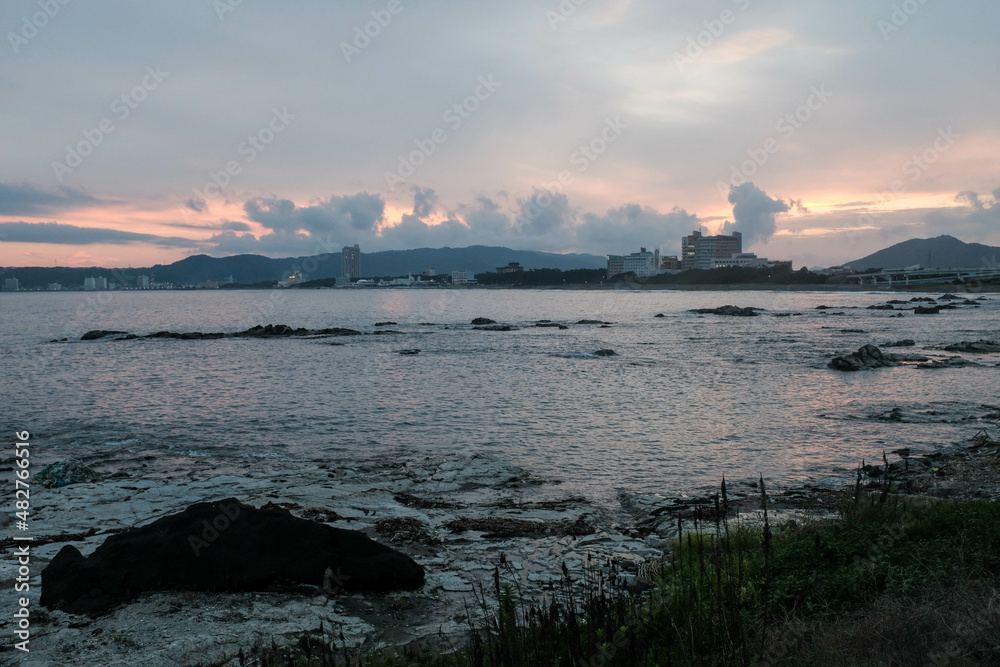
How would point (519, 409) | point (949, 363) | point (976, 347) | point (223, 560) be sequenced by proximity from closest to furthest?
1. point (223, 560)
2. point (519, 409)
3. point (949, 363)
4. point (976, 347)

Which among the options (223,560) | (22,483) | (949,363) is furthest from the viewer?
(949,363)

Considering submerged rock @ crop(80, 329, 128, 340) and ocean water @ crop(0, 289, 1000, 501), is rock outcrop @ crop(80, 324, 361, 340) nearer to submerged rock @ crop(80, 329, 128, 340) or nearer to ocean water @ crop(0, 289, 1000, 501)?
submerged rock @ crop(80, 329, 128, 340)

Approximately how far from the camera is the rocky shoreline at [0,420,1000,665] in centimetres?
587

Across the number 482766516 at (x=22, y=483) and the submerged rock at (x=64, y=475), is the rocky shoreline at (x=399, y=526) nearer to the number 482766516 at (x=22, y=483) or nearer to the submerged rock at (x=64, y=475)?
the number 482766516 at (x=22, y=483)

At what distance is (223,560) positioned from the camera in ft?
22.4

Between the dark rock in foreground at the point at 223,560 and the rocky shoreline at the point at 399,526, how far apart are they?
6.0 inches

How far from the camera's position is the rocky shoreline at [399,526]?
5.87 meters

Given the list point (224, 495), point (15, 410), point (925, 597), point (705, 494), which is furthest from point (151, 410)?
point (925, 597)

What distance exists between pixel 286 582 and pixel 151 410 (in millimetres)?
18451

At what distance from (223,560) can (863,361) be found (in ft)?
106

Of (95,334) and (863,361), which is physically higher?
(95,334)

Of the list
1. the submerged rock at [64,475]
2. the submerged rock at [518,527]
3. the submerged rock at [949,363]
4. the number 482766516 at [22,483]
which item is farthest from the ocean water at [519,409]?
the submerged rock at [518,527]

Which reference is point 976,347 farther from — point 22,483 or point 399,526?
point 22,483

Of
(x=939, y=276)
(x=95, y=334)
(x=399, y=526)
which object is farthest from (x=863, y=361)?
(x=939, y=276)
